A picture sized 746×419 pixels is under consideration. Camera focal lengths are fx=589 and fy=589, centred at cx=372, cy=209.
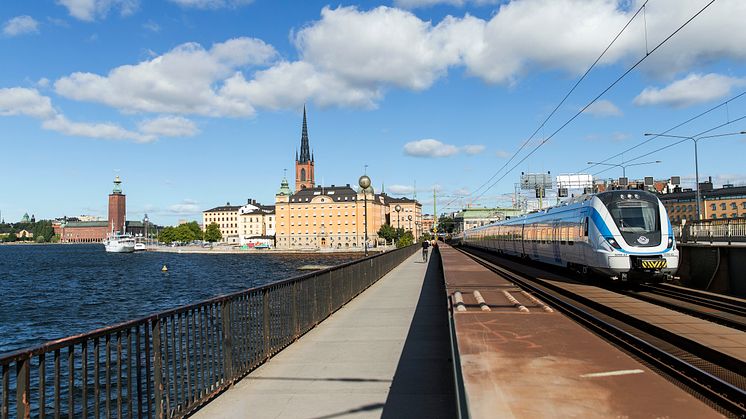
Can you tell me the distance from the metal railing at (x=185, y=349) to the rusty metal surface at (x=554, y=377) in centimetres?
282

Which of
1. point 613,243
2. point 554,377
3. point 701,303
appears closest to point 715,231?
point 613,243

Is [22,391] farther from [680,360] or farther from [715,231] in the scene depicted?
[715,231]

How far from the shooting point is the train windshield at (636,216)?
1712 cm

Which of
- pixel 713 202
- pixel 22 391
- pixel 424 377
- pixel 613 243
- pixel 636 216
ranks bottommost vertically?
pixel 424 377

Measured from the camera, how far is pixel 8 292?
1868 inches

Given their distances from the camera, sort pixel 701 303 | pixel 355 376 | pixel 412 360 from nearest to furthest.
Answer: pixel 355 376, pixel 412 360, pixel 701 303

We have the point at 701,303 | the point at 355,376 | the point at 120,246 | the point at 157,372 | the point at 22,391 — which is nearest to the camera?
the point at 22,391

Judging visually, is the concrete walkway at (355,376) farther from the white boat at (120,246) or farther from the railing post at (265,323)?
the white boat at (120,246)

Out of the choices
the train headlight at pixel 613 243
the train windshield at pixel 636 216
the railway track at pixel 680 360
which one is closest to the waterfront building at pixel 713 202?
the train windshield at pixel 636 216

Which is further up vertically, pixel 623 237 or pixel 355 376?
pixel 623 237

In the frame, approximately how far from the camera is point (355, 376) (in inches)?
296

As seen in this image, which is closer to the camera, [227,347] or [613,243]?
[227,347]

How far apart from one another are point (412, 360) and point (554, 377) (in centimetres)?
347

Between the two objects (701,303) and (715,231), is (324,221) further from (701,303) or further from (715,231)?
(701,303)
